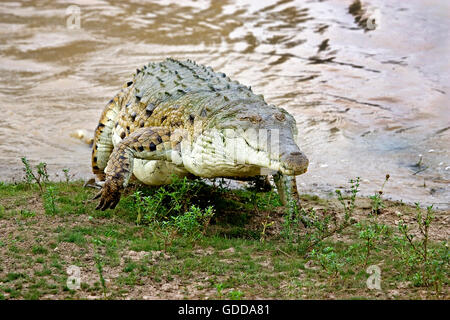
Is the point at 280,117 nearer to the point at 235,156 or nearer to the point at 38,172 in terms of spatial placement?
the point at 235,156

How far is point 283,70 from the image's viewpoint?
12.4 meters

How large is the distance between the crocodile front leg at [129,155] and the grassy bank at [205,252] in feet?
0.68

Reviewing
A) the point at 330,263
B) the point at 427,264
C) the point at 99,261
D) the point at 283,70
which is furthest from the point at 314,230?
the point at 283,70

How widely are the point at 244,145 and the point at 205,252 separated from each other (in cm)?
103

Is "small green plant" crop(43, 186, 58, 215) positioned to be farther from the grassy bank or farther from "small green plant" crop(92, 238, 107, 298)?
"small green plant" crop(92, 238, 107, 298)

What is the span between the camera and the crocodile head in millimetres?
4918

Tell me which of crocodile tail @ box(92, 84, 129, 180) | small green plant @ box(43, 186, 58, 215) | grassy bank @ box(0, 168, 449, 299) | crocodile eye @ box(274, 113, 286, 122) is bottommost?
grassy bank @ box(0, 168, 449, 299)

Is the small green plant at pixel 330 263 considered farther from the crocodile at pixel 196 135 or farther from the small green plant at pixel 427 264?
the crocodile at pixel 196 135

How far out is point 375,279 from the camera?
464 cm

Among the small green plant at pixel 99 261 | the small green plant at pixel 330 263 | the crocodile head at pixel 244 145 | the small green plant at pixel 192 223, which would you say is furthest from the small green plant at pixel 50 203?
the small green plant at pixel 330 263

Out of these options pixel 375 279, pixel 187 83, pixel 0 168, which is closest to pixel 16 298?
pixel 375 279

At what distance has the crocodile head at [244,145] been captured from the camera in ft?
16.1

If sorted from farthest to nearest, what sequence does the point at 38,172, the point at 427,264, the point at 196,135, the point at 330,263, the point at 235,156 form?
the point at 38,172 < the point at 196,135 < the point at 235,156 < the point at 330,263 < the point at 427,264

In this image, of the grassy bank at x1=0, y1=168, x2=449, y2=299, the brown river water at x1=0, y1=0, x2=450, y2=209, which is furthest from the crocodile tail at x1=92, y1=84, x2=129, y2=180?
the grassy bank at x1=0, y1=168, x2=449, y2=299
